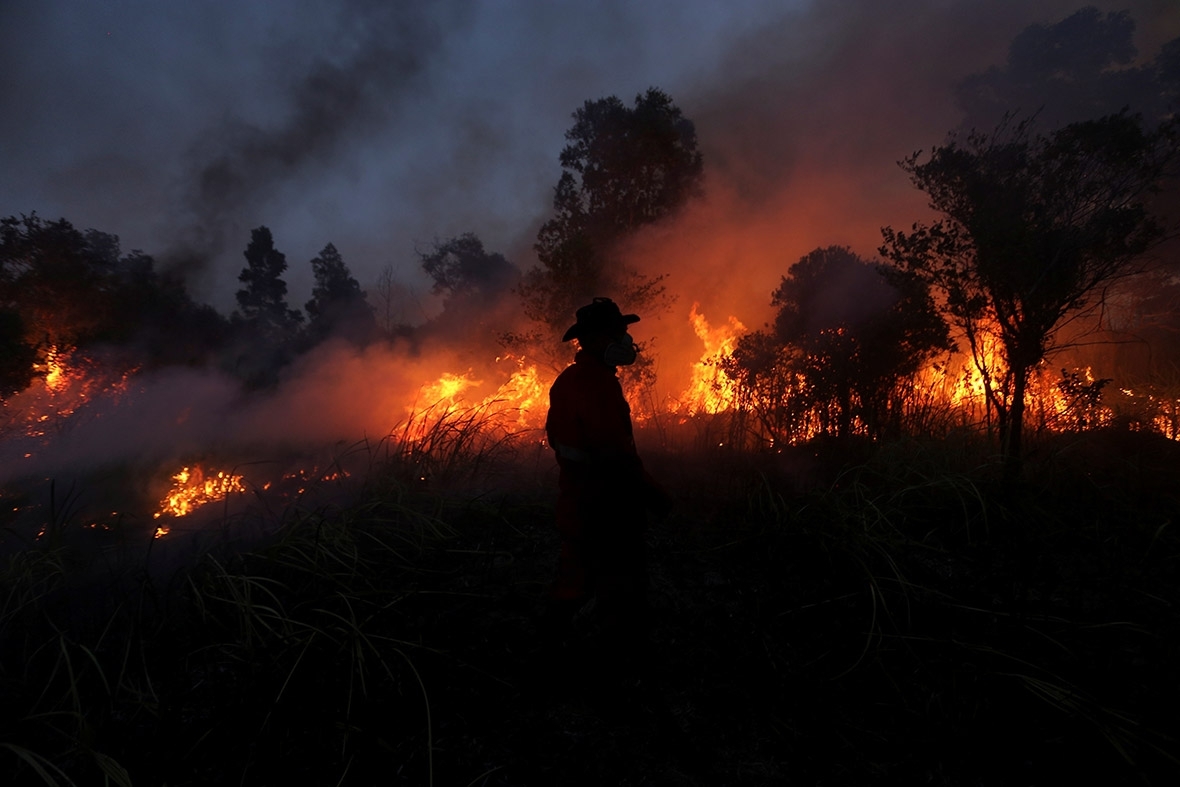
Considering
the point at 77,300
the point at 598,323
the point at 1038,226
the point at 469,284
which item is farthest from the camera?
the point at 469,284

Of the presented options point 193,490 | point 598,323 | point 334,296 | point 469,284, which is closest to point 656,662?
point 598,323

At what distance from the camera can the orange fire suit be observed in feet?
7.38

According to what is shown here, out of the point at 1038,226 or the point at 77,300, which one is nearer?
the point at 1038,226

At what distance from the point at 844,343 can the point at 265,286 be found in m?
33.5

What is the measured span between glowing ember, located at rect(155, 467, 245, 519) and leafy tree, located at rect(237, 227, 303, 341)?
23251 millimetres

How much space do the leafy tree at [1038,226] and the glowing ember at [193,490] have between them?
926cm

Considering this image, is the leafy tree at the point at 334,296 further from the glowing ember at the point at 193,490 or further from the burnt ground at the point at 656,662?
the burnt ground at the point at 656,662

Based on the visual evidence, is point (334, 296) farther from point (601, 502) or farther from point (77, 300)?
point (601, 502)

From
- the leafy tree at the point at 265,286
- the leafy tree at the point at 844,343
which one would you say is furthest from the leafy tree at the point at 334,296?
the leafy tree at the point at 844,343

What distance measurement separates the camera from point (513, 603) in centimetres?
290

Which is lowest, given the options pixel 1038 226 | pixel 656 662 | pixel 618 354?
pixel 656 662

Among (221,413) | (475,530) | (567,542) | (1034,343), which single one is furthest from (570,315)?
(221,413)

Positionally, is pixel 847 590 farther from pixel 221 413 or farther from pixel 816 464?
pixel 221 413

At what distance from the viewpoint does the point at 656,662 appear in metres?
2.42
